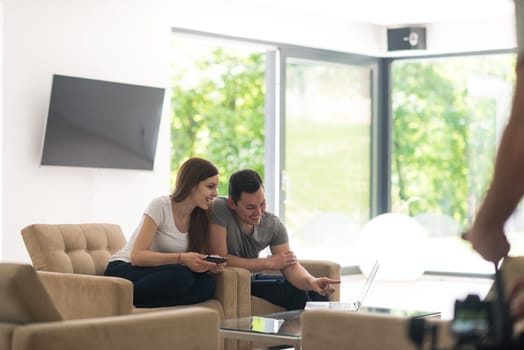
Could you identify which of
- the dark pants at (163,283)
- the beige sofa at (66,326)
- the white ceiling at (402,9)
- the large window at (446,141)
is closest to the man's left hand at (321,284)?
the dark pants at (163,283)

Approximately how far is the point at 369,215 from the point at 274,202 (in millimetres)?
1773

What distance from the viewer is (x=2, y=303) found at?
9.45 feet

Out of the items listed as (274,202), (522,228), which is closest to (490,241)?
(274,202)

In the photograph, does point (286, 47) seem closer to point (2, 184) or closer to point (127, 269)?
point (2, 184)

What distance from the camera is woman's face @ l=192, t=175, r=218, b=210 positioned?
5.06 meters

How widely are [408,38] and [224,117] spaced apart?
7708 millimetres

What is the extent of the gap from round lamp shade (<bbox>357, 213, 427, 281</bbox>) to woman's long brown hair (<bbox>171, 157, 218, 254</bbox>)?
4.93 metres

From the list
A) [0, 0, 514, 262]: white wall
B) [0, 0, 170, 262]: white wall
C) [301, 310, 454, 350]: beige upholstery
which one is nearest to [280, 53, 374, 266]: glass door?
[0, 0, 514, 262]: white wall

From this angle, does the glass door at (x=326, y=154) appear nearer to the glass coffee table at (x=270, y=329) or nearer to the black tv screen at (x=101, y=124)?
the black tv screen at (x=101, y=124)

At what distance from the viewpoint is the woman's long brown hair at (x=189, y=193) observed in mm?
5062

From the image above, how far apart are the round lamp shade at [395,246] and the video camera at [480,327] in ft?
28.3

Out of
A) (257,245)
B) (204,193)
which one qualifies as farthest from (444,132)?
(204,193)

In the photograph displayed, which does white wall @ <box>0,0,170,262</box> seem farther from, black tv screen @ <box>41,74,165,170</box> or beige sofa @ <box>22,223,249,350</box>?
beige sofa @ <box>22,223,249,350</box>

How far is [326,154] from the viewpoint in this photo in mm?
10406
